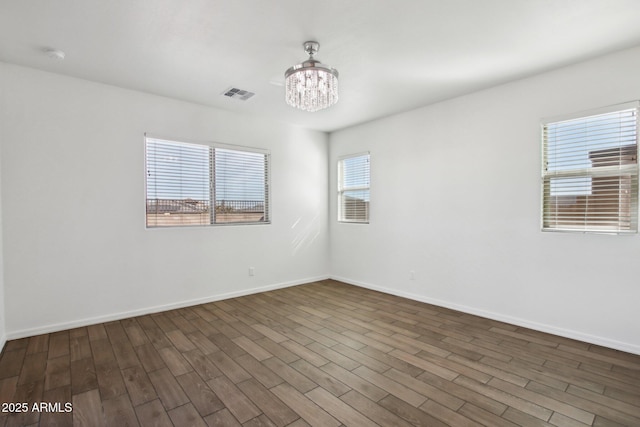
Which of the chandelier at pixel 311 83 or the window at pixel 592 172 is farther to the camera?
the window at pixel 592 172

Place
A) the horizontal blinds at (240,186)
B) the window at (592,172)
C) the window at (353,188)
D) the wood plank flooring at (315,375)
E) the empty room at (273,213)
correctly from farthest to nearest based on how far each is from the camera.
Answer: the window at (353,188)
the horizontal blinds at (240,186)
the window at (592,172)
the empty room at (273,213)
the wood plank flooring at (315,375)

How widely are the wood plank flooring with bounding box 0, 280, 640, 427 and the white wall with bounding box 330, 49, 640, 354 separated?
1.16ft

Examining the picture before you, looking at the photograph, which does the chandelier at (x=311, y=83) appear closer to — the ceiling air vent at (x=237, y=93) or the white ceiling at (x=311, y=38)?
the white ceiling at (x=311, y=38)

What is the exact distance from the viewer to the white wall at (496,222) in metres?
2.83

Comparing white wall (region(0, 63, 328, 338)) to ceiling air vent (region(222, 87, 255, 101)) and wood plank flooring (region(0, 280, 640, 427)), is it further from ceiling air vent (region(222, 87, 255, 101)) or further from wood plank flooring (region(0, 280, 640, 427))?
ceiling air vent (region(222, 87, 255, 101))

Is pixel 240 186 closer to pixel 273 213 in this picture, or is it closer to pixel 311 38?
pixel 273 213

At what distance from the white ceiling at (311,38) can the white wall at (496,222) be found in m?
0.32

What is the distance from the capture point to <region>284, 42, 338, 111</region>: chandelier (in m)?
2.46

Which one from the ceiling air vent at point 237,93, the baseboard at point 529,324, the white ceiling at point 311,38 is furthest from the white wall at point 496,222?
the ceiling air vent at point 237,93

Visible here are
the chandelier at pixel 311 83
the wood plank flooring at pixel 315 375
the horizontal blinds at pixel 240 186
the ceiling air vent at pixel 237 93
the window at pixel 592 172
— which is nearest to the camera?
the wood plank flooring at pixel 315 375

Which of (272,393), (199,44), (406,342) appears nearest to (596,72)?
(406,342)

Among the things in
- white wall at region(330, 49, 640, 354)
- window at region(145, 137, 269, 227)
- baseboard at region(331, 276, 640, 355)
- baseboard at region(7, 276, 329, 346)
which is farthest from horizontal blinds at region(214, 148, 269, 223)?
baseboard at region(331, 276, 640, 355)

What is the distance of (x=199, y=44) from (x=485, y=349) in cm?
358

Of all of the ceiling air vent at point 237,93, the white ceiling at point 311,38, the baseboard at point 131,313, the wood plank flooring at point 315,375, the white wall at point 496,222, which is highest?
the white ceiling at point 311,38
